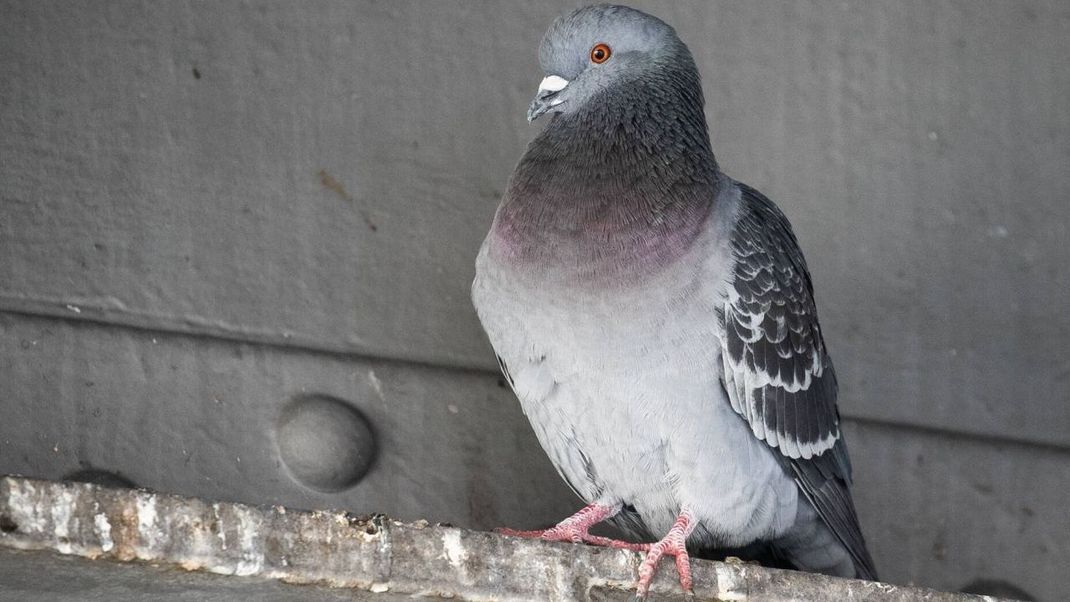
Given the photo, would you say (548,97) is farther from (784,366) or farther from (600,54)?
(784,366)

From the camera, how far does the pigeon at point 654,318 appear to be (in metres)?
3.39

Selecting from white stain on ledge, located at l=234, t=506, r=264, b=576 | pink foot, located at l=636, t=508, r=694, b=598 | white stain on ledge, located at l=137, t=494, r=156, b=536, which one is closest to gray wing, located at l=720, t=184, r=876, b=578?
pink foot, located at l=636, t=508, r=694, b=598

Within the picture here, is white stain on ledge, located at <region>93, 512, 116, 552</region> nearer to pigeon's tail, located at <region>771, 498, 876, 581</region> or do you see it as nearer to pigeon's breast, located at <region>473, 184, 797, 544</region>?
pigeon's breast, located at <region>473, 184, 797, 544</region>

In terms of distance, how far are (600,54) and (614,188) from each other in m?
0.50

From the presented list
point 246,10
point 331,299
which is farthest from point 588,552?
point 246,10

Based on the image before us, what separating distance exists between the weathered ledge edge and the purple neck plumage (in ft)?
2.58

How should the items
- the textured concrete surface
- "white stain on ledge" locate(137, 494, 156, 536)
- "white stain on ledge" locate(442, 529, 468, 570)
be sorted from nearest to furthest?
1. the textured concrete surface
2. "white stain on ledge" locate(137, 494, 156, 536)
3. "white stain on ledge" locate(442, 529, 468, 570)

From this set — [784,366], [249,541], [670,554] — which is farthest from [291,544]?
[784,366]

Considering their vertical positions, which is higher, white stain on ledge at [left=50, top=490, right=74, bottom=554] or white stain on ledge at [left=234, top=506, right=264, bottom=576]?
white stain on ledge at [left=50, top=490, right=74, bottom=554]

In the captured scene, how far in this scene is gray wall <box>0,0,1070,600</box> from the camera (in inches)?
176

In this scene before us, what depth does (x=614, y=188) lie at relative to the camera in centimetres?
345

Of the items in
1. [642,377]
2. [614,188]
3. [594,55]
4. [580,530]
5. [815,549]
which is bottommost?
[815,549]

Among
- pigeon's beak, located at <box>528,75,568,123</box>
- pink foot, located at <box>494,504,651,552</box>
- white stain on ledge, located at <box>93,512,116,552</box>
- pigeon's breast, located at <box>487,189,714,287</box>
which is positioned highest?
pigeon's beak, located at <box>528,75,568,123</box>

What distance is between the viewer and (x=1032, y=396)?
4.84 metres
